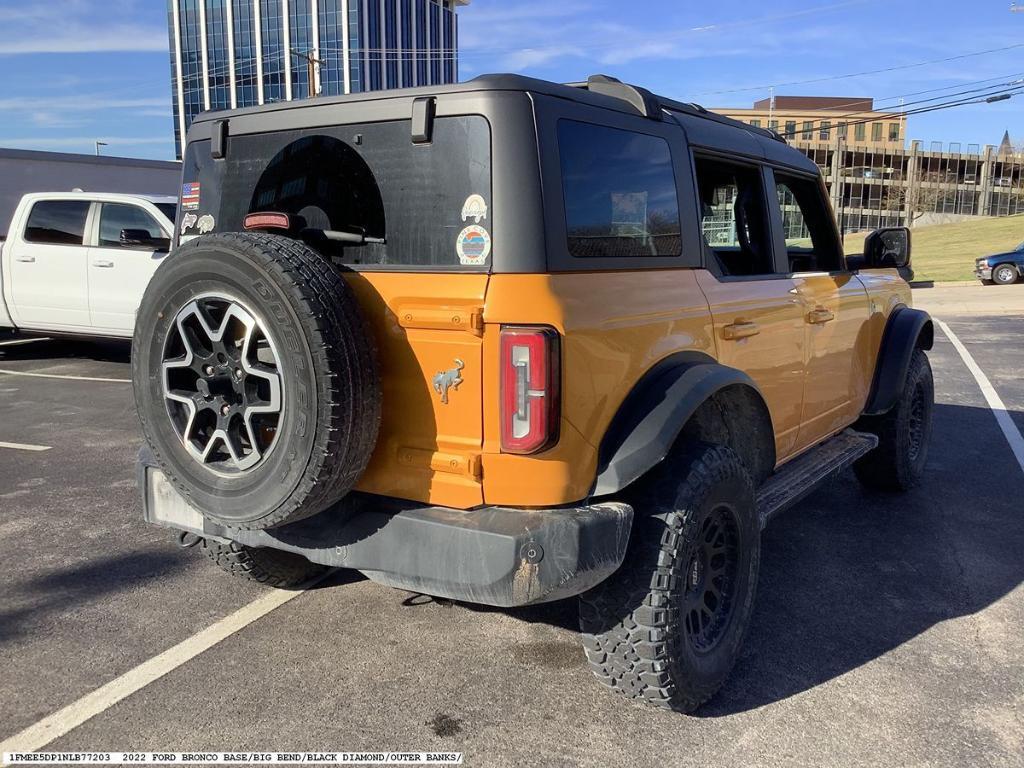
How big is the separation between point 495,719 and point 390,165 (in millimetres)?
1874

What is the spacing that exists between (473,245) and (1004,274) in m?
26.8

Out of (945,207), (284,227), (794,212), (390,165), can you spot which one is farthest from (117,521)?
(945,207)

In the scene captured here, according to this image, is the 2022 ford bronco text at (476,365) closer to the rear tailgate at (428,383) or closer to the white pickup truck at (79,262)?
the rear tailgate at (428,383)

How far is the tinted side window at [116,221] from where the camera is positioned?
30.4 feet

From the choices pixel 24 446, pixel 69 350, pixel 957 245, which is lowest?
pixel 24 446

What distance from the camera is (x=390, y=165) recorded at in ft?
9.36

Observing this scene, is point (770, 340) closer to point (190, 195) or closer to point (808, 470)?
point (808, 470)

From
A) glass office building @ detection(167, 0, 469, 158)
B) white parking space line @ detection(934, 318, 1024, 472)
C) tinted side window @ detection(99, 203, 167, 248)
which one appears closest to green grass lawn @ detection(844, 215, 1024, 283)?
white parking space line @ detection(934, 318, 1024, 472)

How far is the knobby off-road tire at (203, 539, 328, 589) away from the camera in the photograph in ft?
12.1

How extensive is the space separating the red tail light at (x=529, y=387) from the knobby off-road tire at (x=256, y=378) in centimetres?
43

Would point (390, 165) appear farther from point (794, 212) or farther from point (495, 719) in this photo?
point (794, 212)

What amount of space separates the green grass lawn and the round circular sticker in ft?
91.6

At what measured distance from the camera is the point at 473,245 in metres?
2.63

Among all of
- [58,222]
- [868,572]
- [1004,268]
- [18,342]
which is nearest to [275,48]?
[1004,268]
